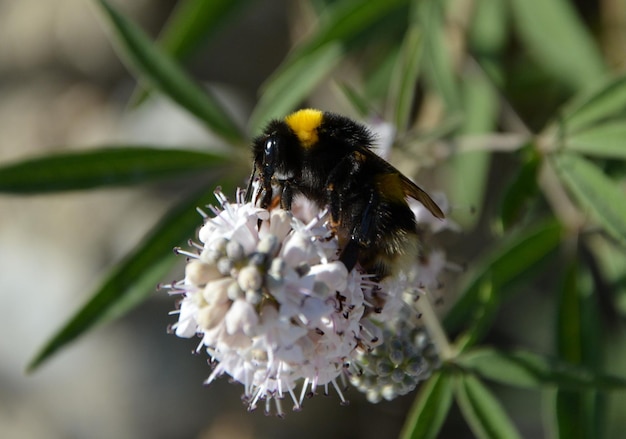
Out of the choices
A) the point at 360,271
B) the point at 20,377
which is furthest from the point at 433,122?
the point at 20,377

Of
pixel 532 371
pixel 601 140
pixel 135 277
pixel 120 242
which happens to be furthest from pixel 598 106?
pixel 120 242

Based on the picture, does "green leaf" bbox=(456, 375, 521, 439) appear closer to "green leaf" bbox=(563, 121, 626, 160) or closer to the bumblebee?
the bumblebee

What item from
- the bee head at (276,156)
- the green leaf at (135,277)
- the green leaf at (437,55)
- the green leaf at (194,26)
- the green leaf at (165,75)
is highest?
the green leaf at (194,26)

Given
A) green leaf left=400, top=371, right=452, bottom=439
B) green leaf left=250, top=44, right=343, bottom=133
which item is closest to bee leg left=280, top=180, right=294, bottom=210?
green leaf left=400, top=371, right=452, bottom=439

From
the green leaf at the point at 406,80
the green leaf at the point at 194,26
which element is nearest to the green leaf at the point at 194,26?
the green leaf at the point at 194,26

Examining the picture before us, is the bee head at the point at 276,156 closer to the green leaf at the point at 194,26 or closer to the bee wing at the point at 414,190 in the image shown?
the bee wing at the point at 414,190

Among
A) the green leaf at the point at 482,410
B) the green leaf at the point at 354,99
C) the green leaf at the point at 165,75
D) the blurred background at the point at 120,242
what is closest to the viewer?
the green leaf at the point at 482,410

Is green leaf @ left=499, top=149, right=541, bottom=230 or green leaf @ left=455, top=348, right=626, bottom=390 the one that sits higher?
green leaf @ left=499, top=149, right=541, bottom=230

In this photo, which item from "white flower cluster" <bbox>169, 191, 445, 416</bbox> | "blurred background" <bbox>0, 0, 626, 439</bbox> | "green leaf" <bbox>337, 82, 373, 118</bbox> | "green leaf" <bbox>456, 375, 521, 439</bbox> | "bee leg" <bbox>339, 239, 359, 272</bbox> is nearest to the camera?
"white flower cluster" <bbox>169, 191, 445, 416</bbox>

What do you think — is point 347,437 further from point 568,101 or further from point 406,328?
point 406,328
